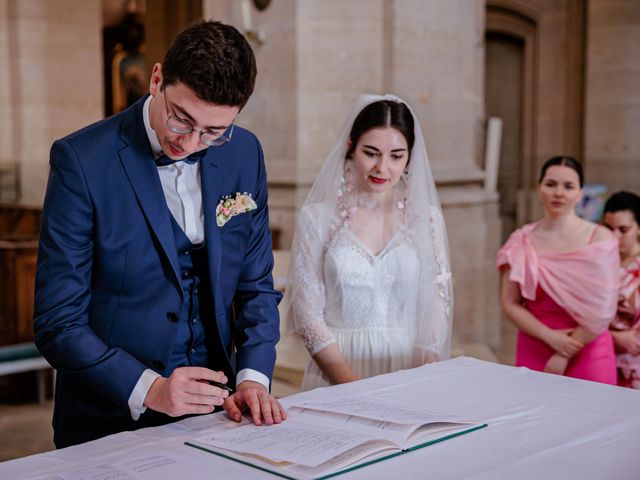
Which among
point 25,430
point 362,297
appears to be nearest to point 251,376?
point 362,297

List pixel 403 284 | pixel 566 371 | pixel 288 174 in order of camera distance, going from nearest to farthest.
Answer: pixel 403 284
pixel 566 371
pixel 288 174

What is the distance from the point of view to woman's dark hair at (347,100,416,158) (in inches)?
130

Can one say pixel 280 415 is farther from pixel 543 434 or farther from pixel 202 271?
pixel 543 434

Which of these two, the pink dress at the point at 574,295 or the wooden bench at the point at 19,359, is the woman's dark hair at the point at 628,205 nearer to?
the pink dress at the point at 574,295

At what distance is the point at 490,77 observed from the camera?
12305 mm

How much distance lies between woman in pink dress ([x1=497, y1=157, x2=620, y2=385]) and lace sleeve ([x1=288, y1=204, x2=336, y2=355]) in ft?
3.48

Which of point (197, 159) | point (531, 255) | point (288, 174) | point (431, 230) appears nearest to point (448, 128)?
point (288, 174)

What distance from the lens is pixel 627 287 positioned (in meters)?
4.17

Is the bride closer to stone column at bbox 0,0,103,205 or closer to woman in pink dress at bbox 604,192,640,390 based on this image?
woman in pink dress at bbox 604,192,640,390

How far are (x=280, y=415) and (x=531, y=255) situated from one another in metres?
2.16

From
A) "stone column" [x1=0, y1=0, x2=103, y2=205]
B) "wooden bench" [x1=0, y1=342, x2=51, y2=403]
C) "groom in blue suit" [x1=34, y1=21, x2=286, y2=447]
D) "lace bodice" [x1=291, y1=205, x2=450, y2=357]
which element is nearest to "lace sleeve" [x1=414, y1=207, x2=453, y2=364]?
"lace bodice" [x1=291, y1=205, x2=450, y2=357]

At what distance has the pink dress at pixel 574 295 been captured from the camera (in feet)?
12.5

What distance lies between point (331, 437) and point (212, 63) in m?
0.91

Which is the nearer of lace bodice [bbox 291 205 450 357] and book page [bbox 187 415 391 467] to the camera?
book page [bbox 187 415 391 467]
